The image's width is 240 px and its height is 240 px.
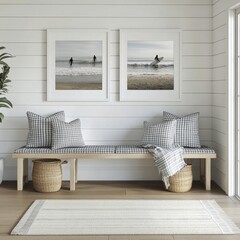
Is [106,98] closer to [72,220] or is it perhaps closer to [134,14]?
[134,14]

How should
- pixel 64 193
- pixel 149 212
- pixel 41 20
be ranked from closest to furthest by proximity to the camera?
pixel 149 212 → pixel 64 193 → pixel 41 20

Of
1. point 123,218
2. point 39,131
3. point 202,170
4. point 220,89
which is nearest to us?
point 123,218

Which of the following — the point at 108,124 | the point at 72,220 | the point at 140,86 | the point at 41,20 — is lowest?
the point at 72,220

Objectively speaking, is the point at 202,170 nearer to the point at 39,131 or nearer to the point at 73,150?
the point at 73,150

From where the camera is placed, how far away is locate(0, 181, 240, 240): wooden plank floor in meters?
4.26

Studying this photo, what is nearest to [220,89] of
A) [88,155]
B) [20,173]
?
[88,155]

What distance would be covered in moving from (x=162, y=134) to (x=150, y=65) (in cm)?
102

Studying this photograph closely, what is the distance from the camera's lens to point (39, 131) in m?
5.84

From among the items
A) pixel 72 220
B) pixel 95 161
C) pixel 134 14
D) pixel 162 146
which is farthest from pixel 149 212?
pixel 134 14

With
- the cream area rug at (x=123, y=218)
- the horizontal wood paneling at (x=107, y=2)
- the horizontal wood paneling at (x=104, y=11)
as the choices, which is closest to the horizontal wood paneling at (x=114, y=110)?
the horizontal wood paneling at (x=104, y=11)

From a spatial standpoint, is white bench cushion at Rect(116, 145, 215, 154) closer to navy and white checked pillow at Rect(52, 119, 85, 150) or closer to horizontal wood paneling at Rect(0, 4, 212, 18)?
navy and white checked pillow at Rect(52, 119, 85, 150)

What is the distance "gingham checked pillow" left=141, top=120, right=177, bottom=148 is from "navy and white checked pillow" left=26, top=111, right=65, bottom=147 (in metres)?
1.26

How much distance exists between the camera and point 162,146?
18.7ft

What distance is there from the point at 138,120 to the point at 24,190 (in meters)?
1.77
